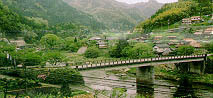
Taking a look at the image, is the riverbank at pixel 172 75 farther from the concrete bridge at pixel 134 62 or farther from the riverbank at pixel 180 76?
the concrete bridge at pixel 134 62

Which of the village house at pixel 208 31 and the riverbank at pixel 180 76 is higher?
the village house at pixel 208 31

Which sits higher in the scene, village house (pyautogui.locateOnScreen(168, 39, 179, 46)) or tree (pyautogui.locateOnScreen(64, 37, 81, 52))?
village house (pyautogui.locateOnScreen(168, 39, 179, 46))

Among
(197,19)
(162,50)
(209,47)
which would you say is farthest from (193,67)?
(197,19)

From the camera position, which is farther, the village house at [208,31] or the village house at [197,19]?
the village house at [197,19]

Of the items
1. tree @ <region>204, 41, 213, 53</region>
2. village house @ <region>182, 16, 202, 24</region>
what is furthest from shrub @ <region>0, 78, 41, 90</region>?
village house @ <region>182, 16, 202, 24</region>

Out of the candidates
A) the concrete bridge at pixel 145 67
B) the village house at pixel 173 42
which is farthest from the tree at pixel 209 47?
the village house at pixel 173 42

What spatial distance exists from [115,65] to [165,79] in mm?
15347

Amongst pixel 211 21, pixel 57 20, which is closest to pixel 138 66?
pixel 211 21

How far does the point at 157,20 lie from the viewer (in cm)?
12569

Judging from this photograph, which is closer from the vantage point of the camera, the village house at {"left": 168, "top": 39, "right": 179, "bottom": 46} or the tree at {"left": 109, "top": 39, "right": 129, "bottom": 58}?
the tree at {"left": 109, "top": 39, "right": 129, "bottom": 58}

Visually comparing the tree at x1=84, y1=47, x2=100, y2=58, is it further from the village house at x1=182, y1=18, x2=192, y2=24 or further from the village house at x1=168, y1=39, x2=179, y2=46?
the village house at x1=182, y1=18, x2=192, y2=24

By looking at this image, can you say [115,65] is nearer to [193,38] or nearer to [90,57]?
[90,57]

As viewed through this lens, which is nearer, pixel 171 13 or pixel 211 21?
pixel 211 21

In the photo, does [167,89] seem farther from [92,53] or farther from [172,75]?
[92,53]
